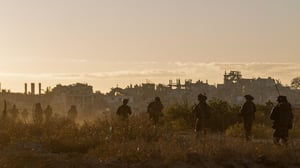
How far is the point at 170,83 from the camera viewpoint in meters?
131

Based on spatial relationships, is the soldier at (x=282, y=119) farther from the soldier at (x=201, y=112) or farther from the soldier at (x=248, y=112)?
the soldier at (x=201, y=112)

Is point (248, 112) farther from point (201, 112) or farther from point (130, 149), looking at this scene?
point (130, 149)

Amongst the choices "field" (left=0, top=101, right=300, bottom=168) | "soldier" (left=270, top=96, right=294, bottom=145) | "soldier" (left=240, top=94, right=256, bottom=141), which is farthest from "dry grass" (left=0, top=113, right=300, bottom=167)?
"soldier" (left=240, top=94, right=256, bottom=141)

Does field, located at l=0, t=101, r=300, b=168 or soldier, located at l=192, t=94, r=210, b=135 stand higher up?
soldier, located at l=192, t=94, r=210, b=135

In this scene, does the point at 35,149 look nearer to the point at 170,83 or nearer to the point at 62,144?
the point at 62,144

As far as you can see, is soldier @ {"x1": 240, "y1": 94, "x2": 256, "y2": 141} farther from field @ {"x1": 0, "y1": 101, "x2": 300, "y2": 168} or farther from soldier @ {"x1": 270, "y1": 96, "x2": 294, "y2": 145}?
soldier @ {"x1": 270, "y1": 96, "x2": 294, "y2": 145}

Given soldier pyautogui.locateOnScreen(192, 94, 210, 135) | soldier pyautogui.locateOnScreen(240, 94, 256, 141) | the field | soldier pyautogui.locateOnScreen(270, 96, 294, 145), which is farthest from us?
soldier pyautogui.locateOnScreen(192, 94, 210, 135)

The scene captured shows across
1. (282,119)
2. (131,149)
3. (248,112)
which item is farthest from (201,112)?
(131,149)

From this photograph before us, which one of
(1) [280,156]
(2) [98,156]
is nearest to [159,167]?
(2) [98,156]

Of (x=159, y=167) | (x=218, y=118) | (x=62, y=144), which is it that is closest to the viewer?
(x=159, y=167)

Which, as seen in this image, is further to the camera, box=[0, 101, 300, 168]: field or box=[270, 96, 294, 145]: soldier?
box=[270, 96, 294, 145]: soldier

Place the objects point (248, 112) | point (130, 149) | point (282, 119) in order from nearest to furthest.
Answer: point (130, 149) → point (282, 119) → point (248, 112)

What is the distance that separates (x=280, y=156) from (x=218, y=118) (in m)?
17.1

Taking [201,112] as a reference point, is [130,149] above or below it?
below
